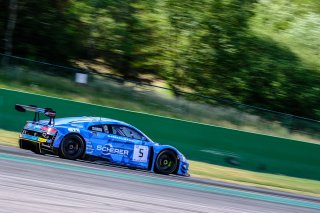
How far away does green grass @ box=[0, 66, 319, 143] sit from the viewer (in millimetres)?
21922

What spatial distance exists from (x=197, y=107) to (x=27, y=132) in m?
8.87

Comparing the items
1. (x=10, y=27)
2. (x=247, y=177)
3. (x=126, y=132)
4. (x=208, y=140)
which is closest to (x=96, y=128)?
(x=126, y=132)

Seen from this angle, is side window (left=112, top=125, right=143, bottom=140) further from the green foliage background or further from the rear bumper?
the green foliage background

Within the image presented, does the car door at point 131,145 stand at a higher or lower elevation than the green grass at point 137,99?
lower

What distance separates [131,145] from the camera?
1538 centimetres

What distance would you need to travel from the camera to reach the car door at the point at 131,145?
15297 millimetres

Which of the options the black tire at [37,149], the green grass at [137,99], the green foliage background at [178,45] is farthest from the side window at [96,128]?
the green foliage background at [178,45]

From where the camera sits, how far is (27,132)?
1462 centimetres

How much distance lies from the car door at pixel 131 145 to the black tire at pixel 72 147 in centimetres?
85

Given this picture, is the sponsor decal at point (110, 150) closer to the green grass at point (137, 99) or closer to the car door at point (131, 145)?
the car door at point (131, 145)

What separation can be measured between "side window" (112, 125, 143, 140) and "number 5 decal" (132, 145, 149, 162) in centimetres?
25

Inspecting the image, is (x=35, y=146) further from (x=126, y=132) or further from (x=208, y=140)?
(x=208, y=140)

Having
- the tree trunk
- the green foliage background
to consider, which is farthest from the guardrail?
the tree trunk

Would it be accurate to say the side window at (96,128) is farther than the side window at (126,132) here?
No
